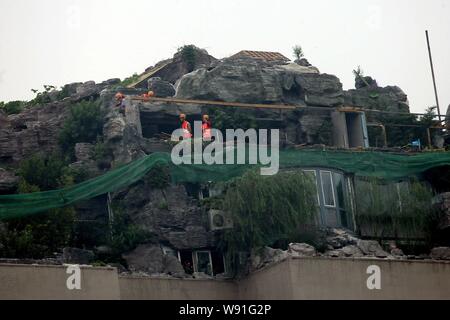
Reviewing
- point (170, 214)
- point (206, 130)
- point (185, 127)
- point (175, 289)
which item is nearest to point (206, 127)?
point (206, 130)

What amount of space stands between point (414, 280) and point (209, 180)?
295 inches

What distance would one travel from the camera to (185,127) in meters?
42.1

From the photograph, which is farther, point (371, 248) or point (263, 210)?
point (371, 248)

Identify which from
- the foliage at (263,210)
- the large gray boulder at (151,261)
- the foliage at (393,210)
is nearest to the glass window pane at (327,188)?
the foliage at (393,210)

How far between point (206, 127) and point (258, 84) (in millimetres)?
4095

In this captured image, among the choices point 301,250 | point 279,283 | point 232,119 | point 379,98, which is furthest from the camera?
point 379,98

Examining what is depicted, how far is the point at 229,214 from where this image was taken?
122 feet

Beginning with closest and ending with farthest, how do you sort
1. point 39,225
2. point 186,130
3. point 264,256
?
point 264,256, point 39,225, point 186,130

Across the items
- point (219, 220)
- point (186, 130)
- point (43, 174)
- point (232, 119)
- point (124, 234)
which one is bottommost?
point (124, 234)

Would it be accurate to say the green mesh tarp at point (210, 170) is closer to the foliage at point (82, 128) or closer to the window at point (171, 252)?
the window at point (171, 252)

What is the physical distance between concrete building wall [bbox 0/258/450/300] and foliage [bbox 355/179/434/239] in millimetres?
3587

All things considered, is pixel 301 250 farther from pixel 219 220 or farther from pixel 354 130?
pixel 354 130
